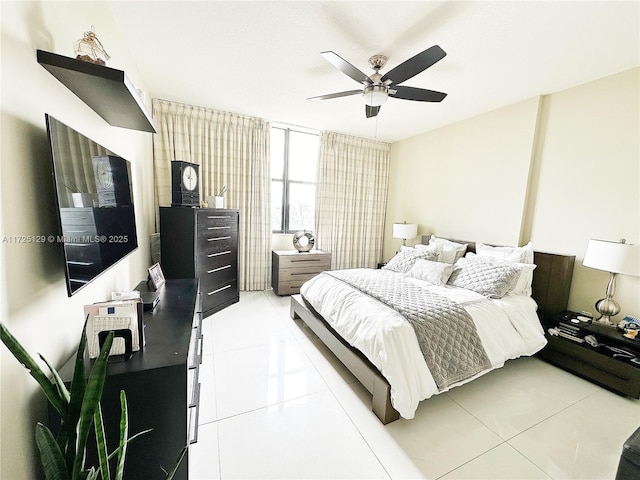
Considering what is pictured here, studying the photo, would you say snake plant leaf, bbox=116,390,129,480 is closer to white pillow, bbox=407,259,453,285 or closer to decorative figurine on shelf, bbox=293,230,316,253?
white pillow, bbox=407,259,453,285

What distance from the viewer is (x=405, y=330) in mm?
1697

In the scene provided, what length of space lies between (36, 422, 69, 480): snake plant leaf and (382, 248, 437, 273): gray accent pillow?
9.90 feet

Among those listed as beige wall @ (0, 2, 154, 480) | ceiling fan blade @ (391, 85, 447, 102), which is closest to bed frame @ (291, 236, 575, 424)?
beige wall @ (0, 2, 154, 480)

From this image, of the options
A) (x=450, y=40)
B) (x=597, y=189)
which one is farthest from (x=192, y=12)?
(x=597, y=189)

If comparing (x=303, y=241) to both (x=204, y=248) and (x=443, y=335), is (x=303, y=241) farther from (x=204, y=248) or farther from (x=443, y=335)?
(x=443, y=335)

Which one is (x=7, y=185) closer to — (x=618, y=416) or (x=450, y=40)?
(x=450, y=40)

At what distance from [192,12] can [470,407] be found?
3363 millimetres

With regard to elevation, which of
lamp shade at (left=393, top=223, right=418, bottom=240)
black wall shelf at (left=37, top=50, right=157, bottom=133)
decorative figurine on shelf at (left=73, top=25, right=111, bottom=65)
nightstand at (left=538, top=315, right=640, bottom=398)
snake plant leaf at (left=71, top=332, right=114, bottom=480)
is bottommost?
nightstand at (left=538, top=315, right=640, bottom=398)

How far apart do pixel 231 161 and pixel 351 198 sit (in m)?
2.09

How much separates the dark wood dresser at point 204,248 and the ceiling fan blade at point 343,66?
1.92m

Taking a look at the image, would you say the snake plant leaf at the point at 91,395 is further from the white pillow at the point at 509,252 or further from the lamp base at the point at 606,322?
the lamp base at the point at 606,322

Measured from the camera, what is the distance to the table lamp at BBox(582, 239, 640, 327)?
6.37 ft

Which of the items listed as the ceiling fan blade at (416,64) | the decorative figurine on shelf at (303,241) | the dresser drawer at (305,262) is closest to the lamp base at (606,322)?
the ceiling fan blade at (416,64)

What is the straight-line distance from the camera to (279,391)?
1.89 m
